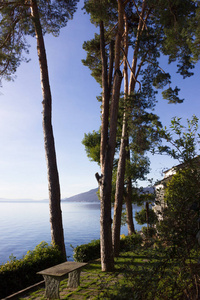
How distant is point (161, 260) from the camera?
9.80 feet

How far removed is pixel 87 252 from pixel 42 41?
30.5 feet

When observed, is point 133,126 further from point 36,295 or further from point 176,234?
point 176,234

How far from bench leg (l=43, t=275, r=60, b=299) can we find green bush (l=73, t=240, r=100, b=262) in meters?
4.15

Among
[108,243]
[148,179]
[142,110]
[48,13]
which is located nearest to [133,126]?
[142,110]

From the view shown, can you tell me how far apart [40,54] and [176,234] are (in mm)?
9787

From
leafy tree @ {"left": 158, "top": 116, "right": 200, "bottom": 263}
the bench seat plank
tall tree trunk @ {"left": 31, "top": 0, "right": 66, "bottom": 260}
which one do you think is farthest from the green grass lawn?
tall tree trunk @ {"left": 31, "top": 0, "right": 66, "bottom": 260}

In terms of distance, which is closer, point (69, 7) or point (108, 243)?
point (108, 243)

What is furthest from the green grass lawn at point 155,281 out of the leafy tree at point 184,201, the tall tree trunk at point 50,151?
the tall tree trunk at point 50,151

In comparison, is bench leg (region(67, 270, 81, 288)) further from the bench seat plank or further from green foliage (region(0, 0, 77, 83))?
green foliage (region(0, 0, 77, 83))

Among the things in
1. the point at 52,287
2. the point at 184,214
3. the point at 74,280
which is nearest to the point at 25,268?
the point at 74,280

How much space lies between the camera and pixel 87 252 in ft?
33.3

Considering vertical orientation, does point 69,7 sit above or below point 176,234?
above

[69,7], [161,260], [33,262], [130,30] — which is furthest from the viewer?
[130,30]

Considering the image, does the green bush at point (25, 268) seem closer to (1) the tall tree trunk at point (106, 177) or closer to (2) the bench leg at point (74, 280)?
(2) the bench leg at point (74, 280)
